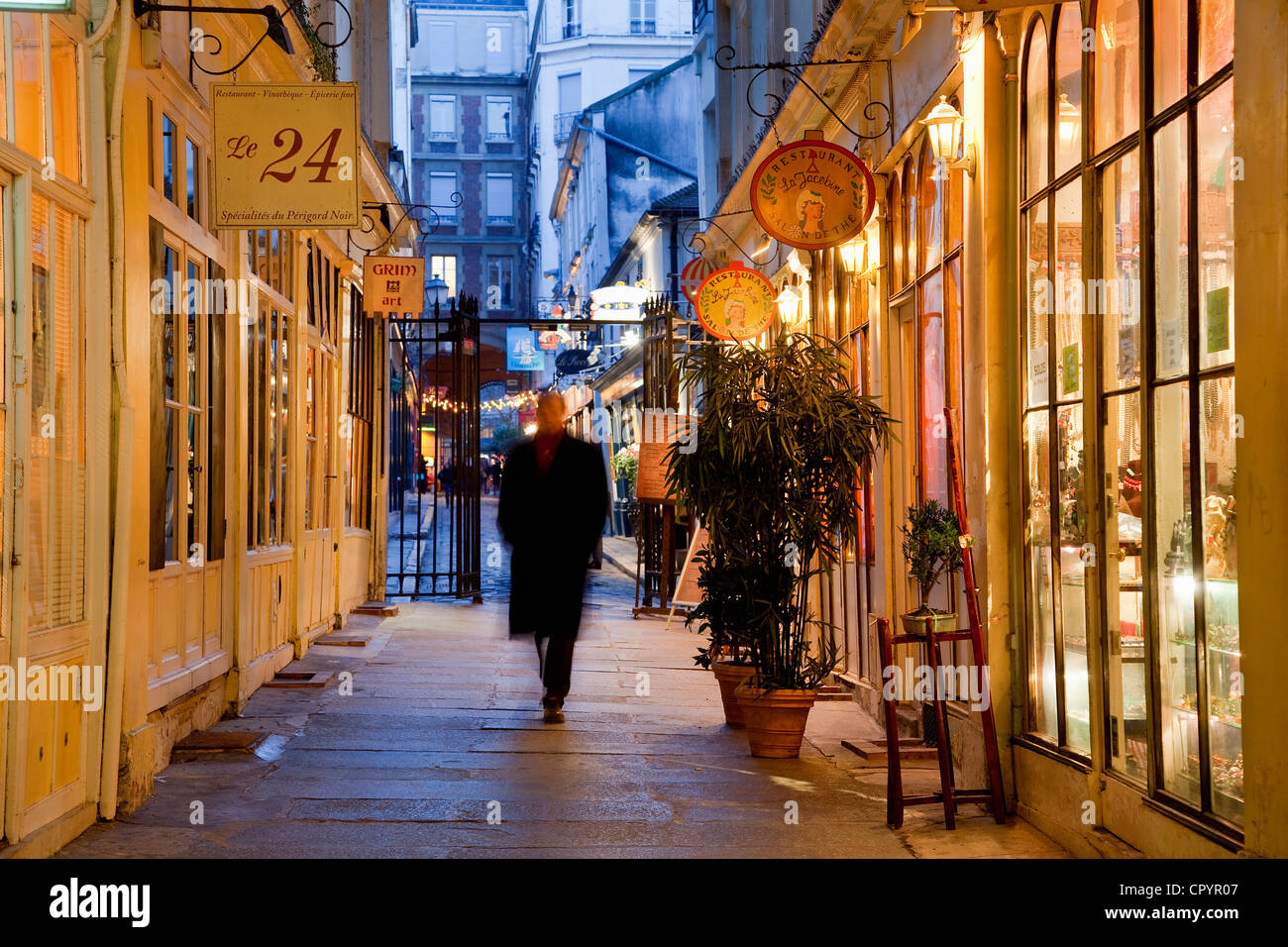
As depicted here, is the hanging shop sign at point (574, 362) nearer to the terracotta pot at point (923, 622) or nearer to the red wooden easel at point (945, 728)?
the terracotta pot at point (923, 622)

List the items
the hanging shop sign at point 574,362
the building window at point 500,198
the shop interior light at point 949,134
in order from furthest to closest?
the building window at point 500,198, the hanging shop sign at point 574,362, the shop interior light at point 949,134

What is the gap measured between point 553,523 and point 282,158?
273 cm

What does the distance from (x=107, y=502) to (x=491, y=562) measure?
66.9 ft

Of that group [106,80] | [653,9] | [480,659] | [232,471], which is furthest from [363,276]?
[653,9]

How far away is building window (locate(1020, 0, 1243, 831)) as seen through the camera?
15.8 ft

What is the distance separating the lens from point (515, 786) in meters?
7.31

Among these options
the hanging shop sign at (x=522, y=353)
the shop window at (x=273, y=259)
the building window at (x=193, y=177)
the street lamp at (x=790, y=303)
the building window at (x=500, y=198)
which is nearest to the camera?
the building window at (x=193, y=177)

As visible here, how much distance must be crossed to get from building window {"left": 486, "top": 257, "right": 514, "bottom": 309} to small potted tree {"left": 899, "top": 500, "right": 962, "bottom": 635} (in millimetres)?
68470

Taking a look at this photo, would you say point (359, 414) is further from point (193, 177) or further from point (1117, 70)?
point (1117, 70)

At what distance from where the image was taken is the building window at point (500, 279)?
7462cm

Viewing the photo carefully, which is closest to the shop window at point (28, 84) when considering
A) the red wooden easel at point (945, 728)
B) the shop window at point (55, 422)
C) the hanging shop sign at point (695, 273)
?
the shop window at point (55, 422)

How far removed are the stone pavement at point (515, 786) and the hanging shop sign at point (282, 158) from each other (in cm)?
316

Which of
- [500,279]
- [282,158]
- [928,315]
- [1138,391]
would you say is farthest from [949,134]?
[500,279]
